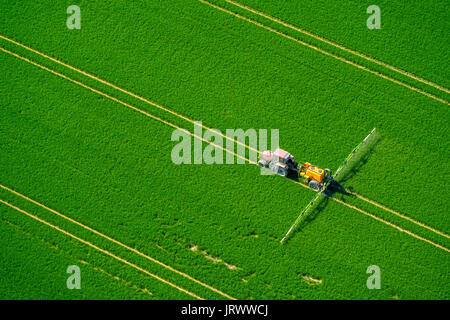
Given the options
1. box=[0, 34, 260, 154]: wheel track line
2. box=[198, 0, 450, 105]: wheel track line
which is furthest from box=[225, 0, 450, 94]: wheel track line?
box=[0, 34, 260, 154]: wheel track line

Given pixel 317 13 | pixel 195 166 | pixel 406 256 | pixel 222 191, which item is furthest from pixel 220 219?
pixel 317 13

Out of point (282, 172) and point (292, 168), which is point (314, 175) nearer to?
point (292, 168)

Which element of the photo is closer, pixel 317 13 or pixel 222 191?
pixel 222 191

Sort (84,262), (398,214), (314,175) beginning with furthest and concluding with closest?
1. (398,214)
2. (314,175)
3. (84,262)

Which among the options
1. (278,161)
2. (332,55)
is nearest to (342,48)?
(332,55)

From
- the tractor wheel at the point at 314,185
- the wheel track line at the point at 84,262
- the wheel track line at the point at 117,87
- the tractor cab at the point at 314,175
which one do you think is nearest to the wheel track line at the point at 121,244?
the wheel track line at the point at 84,262

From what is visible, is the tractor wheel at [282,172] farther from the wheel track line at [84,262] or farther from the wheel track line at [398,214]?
the wheel track line at [84,262]
